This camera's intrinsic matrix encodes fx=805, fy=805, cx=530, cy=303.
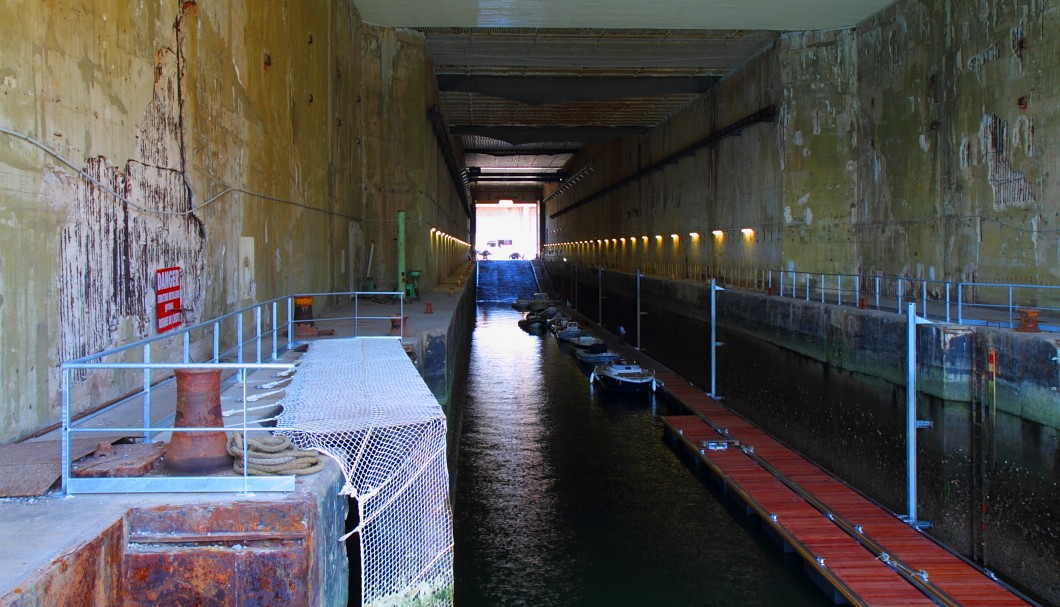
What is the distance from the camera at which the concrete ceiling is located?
20266 mm

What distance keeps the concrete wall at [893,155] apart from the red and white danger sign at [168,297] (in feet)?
44.8

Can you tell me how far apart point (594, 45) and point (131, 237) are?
63.1 feet

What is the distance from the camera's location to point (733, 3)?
19.8 metres

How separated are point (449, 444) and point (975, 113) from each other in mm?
12040

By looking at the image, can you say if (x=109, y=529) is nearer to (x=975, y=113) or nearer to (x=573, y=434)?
(x=573, y=434)

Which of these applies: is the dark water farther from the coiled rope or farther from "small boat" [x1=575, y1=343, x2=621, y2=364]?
"small boat" [x1=575, y1=343, x2=621, y2=364]

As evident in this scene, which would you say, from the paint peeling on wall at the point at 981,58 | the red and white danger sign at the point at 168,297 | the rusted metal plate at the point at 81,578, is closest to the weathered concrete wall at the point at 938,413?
the paint peeling on wall at the point at 981,58

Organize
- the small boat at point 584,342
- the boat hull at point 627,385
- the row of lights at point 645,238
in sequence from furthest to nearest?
1. the small boat at point 584,342
2. the row of lights at point 645,238
3. the boat hull at point 627,385

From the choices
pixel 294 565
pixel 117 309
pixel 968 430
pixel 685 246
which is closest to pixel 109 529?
pixel 294 565

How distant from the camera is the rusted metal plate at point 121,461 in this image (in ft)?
14.8

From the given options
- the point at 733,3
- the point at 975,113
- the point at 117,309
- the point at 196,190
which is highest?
the point at 733,3

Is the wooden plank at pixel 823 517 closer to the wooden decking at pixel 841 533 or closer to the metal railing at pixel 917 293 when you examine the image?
the wooden decking at pixel 841 533

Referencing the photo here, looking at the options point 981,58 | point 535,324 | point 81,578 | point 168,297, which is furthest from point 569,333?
point 81,578

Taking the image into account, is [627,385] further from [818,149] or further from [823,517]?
[823,517]
